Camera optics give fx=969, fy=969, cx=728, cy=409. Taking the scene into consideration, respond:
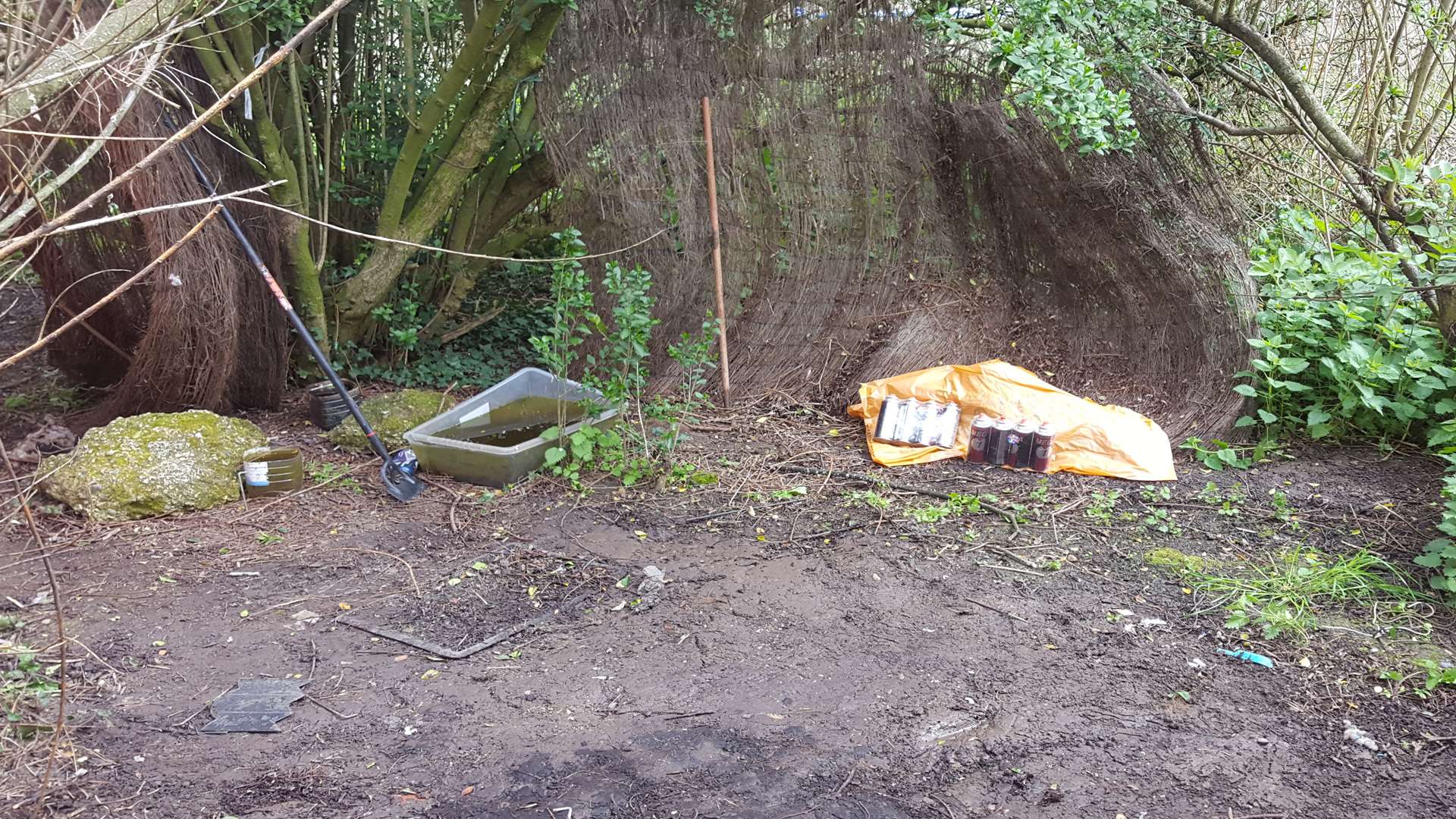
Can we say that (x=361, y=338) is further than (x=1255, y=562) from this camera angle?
Yes

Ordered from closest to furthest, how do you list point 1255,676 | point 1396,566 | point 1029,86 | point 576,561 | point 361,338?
point 1255,676 → point 1396,566 → point 576,561 → point 1029,86 → point 361,338

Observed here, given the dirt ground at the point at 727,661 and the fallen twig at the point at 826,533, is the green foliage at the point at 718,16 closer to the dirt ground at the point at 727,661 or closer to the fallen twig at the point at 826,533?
the dirt ground at the point at 727,661

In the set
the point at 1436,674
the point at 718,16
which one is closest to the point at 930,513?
the point at 1436,674

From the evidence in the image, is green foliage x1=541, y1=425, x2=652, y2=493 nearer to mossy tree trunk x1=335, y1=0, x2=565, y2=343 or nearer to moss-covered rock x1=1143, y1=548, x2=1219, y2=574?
mossy tree trunk x1=335, y1=0, x2=565, y2=343

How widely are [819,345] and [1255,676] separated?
292 centimetres

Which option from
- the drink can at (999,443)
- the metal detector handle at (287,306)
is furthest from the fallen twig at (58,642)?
the drink can at (999,443)

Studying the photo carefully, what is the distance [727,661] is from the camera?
286 centimetres

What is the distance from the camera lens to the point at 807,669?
279cm

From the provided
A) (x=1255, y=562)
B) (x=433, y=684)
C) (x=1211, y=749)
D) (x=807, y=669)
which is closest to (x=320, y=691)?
(x=433, y=684)

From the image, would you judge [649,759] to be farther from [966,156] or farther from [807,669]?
[966,156]

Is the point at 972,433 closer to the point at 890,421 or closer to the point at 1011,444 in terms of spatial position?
the point at 1011,444

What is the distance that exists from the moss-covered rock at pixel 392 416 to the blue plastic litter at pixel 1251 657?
3370 mm

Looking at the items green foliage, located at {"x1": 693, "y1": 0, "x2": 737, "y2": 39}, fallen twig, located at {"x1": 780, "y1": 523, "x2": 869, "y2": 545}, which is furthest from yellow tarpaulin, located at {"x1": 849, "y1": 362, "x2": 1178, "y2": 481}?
green foliage, located at {"x1": 693, "y1": 0, "x2": 737, "y2": 39}

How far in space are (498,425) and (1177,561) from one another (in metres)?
2.97
